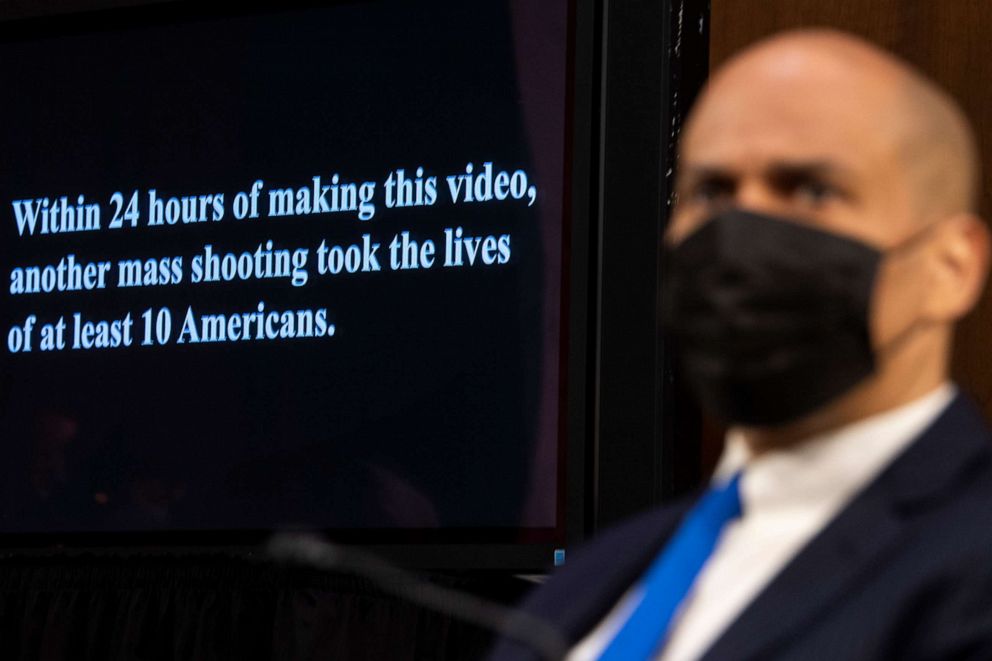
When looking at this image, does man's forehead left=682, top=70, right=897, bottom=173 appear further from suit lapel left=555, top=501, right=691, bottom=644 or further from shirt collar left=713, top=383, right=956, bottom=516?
suit lapel left=555, top=501, right=691, bottom=644

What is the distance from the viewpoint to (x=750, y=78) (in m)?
1.38

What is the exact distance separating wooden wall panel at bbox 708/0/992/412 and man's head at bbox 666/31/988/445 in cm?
158

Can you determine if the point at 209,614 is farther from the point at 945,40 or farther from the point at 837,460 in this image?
the point at 837,460

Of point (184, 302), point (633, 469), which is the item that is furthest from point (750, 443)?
point (184, 302)

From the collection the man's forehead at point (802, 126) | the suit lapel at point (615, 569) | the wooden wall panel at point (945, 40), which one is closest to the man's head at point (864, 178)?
the man's forehead at point (802, 126)

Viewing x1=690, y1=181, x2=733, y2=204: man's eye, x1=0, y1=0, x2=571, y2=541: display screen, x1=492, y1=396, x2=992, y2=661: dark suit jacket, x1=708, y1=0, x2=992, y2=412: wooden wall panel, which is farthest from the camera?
x1=0, y1=0, x2=571, y2=541: display screen

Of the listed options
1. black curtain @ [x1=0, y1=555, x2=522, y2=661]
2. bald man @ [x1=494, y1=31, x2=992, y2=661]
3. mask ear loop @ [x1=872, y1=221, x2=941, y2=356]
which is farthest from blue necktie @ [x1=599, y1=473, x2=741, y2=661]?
black curtain @ [x1=0, y1=555, x2=522, y2=661]

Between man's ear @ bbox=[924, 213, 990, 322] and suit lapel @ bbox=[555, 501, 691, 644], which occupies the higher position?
man's ear @ bbox=[924, 213, 990, 322]

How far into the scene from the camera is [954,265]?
1379 millimetres

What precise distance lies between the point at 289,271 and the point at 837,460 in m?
2.01

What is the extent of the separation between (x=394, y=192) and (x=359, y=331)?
25 cm

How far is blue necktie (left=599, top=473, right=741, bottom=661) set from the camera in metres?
1.30

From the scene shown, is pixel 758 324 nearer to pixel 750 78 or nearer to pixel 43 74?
pixel 750 78

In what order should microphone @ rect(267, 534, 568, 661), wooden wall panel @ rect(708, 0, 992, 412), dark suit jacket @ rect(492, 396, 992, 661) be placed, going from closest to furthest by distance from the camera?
1. dark suit jacket @ rect(492, 396, 992, 661)
2. microphone @ rect(267, 534, 568, 661)
3. wooden wall panel @ rect(708, 0, 992, 412)
